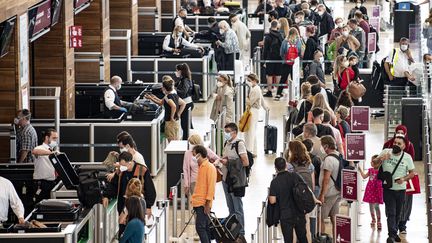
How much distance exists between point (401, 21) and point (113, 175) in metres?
24.9

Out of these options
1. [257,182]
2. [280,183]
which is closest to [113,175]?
[280,183]

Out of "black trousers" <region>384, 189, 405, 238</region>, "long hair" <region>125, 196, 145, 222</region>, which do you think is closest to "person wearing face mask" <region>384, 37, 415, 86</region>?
"black trousers" <region>384, 189, 405, 238</region>

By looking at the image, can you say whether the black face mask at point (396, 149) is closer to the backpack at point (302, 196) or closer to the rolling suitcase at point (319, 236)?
the rolling suitcase at point (319, 236)

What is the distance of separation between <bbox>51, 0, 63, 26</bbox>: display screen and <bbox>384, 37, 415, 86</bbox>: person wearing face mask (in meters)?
7.21

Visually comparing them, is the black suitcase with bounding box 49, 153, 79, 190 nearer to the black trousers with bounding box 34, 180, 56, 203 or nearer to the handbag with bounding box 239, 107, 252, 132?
the black trousers with bounding box 34, 180, 56, 203

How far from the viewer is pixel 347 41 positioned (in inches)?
1271

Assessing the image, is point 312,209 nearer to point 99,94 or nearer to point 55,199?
point 55,199

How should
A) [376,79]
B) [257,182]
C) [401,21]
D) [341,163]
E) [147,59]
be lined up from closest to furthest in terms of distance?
[341,163], [257,182], [376,79], [147,59], [401,21]

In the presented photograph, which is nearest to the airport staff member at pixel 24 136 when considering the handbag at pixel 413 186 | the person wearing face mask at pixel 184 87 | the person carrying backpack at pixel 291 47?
the person wearing face mask at pixel 184 87

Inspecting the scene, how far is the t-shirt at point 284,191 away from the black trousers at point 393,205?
221 cm

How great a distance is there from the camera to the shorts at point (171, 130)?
2650 centimetres

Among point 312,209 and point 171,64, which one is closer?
point 312,209

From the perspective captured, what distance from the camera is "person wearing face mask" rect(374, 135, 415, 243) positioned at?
2111 centimetres

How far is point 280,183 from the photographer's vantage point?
63.9 ft
